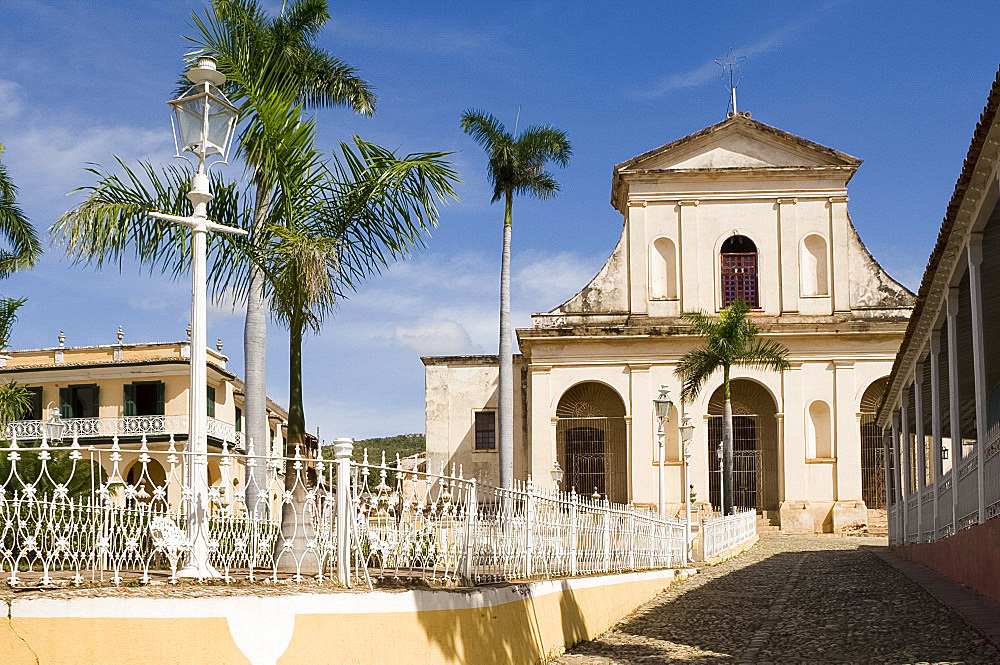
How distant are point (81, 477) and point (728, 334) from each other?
21696mm

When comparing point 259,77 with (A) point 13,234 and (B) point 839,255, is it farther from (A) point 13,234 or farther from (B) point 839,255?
(B) point 839,255

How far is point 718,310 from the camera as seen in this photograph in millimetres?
37031

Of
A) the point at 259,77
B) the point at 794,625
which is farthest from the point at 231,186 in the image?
the point at 794,625

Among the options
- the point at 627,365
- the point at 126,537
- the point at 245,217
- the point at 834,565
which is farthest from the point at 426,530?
the point at 627,365

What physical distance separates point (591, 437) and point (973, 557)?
26908mm

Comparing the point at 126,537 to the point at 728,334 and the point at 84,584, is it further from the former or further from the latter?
the point at 728,334

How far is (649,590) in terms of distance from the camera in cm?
1407

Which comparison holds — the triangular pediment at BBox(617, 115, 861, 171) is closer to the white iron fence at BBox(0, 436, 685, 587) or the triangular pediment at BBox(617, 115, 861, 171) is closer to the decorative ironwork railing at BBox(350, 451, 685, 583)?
the decorative ironwork railing at BBox(350, 451, 685, 583)

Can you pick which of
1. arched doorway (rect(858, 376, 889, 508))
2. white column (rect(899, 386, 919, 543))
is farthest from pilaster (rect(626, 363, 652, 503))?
white column (rect(899, 386, 919, 543))

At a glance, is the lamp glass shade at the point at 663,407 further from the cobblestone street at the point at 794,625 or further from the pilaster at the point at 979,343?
the pilaster at the point at 979,343

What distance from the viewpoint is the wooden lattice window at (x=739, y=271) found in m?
37.8

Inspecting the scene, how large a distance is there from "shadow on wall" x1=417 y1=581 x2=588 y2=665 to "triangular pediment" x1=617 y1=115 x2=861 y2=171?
29266 millimetres

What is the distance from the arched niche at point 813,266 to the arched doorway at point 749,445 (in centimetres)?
359

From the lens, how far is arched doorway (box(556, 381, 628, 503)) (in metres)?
37.6
